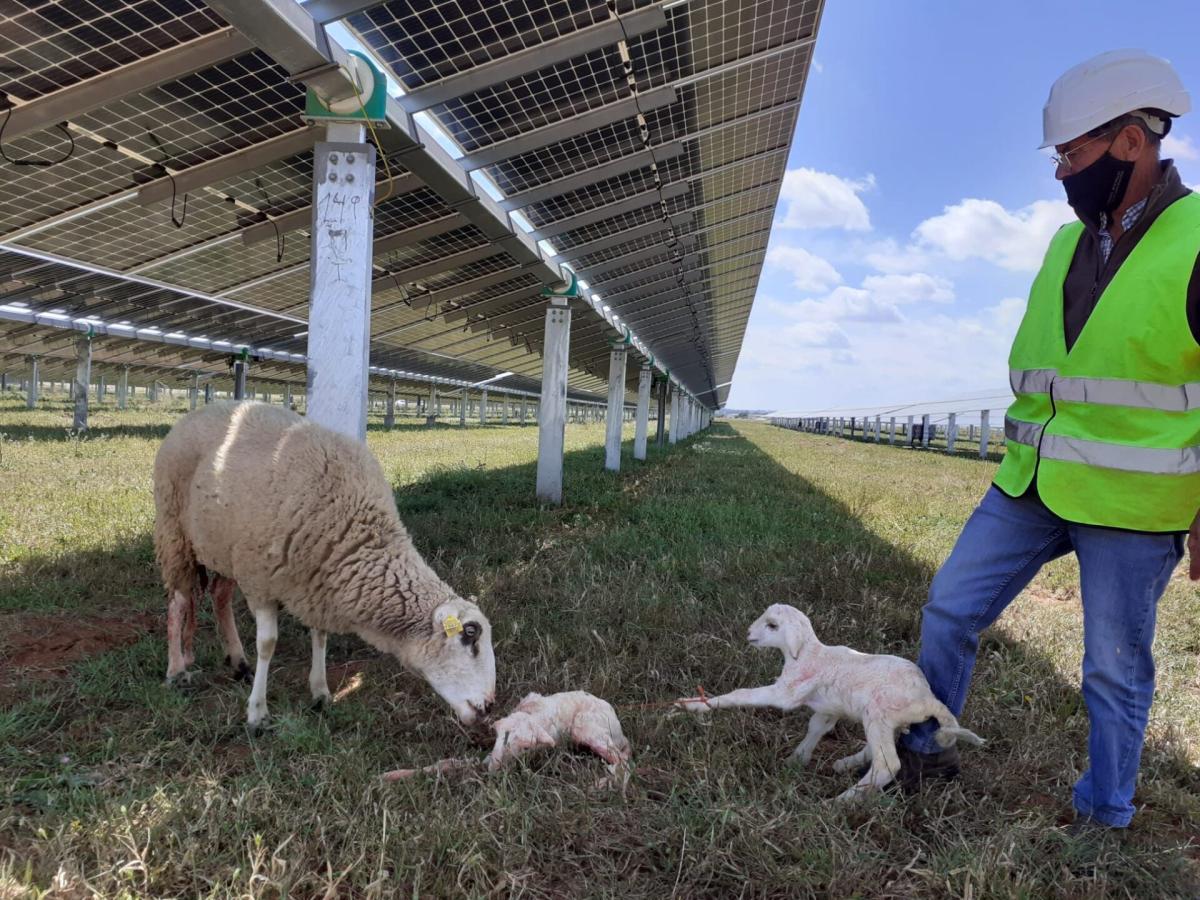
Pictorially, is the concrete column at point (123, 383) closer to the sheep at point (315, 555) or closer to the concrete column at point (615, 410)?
the concrete column at point (615, 410)

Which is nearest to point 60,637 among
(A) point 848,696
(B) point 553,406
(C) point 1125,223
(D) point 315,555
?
(D) point 315,555

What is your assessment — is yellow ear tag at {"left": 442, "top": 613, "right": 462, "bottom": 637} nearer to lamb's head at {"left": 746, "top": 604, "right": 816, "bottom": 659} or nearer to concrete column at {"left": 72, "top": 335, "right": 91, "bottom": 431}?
lamb's head at {"left": 746, "top": 604, "right": 816, "bottom": 659}

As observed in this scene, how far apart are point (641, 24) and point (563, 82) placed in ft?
2.77

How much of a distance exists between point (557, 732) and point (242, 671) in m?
2.03

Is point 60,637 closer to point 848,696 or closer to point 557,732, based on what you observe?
point 557,732

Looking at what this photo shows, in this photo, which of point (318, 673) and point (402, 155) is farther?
point (402, 155)

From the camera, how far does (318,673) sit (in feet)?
11.4

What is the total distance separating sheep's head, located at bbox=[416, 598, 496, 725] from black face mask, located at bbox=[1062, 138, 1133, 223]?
9.36 feet

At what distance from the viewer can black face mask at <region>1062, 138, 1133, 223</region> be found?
2.22 meters

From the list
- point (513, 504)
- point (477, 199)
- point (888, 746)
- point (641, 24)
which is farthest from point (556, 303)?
point (888, 746)

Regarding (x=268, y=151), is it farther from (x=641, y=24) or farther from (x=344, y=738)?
(x=344, y=738)

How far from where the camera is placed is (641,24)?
545 centimetres

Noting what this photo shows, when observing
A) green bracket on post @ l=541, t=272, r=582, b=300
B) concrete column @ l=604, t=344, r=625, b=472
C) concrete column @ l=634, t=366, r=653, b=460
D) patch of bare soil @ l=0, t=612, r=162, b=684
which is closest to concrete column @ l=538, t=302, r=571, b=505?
green bracket on post @ l=541, t=272, r=582, b=300

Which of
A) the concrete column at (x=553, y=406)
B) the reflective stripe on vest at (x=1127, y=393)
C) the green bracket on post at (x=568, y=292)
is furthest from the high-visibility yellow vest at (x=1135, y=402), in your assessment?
the green bracket on post at (x=568, y=292)
